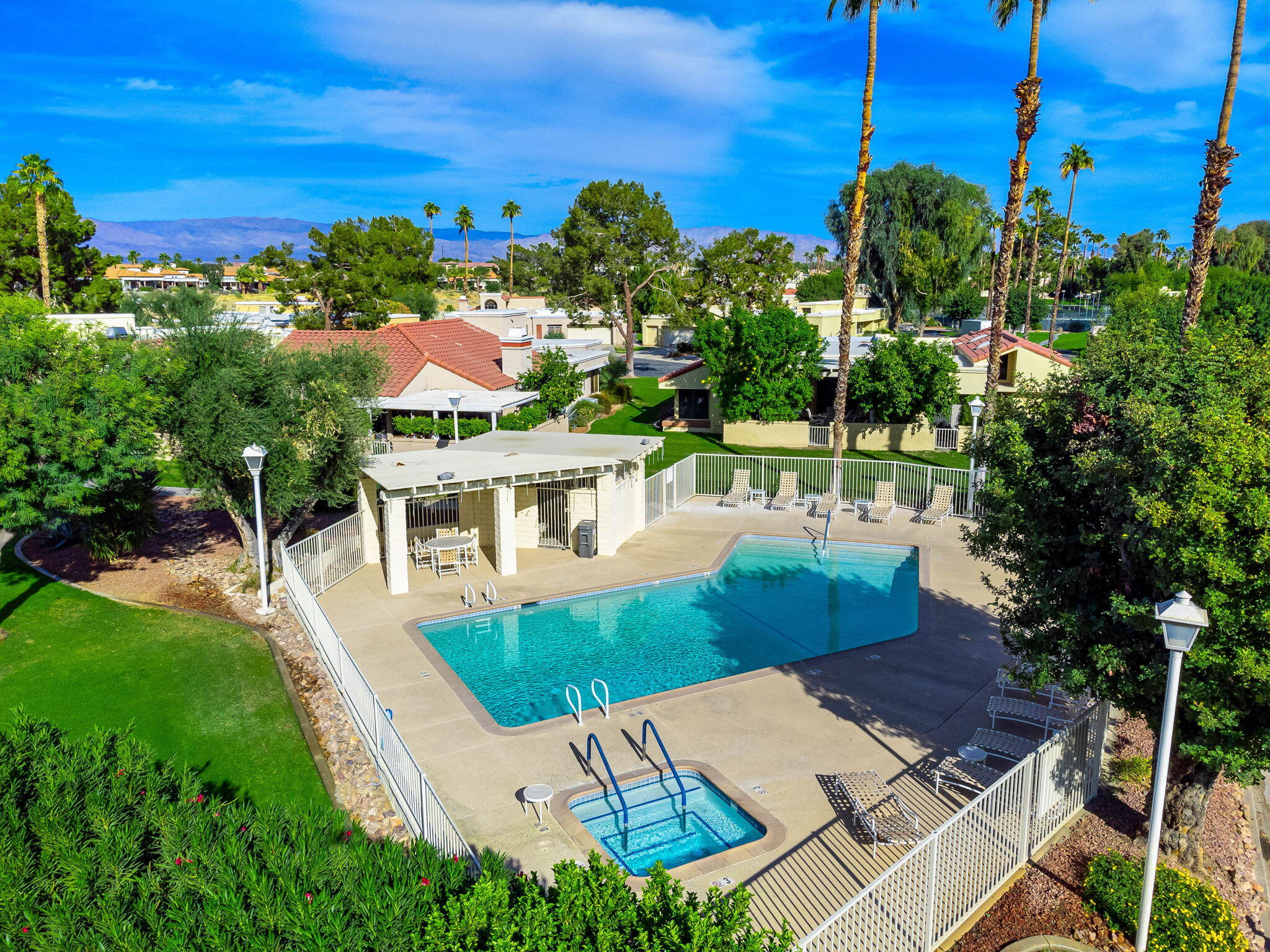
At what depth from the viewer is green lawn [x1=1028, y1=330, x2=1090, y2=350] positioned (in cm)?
7244

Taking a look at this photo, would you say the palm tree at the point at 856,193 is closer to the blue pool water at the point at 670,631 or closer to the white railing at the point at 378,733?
the blue pool water at the point at 670,631

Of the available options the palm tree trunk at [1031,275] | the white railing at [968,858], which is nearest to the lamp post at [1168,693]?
the white railing at [968,858]

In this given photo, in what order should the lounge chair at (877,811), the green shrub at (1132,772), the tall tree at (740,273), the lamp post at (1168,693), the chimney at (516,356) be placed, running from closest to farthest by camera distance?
the lamp post at (1168,693)
the lounge chair at (877,811)
the green shrub at (1132,772)
the chimney at (516,356)
the tall tree at (740,273)

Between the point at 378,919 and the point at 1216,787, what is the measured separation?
34.7 ft

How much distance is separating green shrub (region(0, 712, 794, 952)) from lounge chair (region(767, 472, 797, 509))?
1733 centimetres

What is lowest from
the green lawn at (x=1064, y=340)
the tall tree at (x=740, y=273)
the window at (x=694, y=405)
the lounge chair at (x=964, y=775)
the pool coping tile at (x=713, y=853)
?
the pool coping tile at (x=713, y=853)

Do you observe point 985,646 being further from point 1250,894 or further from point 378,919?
point 378,919

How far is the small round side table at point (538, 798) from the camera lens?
9.55 metres

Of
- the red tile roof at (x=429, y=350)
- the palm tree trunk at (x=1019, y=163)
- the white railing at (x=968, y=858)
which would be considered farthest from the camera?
the red tile roof at (x=429, y=350)

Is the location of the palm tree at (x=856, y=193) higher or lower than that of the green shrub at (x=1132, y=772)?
higher

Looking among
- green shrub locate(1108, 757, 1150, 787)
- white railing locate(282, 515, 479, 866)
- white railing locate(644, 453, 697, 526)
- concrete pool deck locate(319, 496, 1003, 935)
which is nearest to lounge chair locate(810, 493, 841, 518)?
white railing locate(644, 453, 697, 526)

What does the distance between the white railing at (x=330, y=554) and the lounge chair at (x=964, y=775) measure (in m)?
11.9

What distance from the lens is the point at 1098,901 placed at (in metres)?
8.41

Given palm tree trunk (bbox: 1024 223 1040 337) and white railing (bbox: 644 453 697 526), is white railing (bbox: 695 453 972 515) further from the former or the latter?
palm tree trunk (bbox: 1024 223 1040 337)
